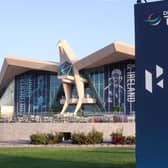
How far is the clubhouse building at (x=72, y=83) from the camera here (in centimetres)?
5772

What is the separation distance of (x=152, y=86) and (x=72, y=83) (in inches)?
2331

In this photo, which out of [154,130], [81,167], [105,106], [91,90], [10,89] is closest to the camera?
[154,130]

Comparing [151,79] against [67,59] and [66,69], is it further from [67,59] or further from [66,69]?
[66,69]

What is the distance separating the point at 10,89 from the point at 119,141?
5414 cm

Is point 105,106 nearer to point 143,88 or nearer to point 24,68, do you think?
point 24,68

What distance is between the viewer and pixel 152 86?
616 centimetres

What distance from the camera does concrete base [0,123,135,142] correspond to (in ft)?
105

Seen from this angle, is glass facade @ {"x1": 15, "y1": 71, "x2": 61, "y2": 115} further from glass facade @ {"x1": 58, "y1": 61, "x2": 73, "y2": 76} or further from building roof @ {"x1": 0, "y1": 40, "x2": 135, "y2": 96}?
glass facade @ {"x1": 58, "y1": 61, "x2": 73, "y2": 76}

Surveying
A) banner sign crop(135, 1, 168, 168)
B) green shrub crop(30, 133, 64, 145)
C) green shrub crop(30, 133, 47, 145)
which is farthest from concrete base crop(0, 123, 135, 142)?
banner sign crop(135, 1, 168, 168)

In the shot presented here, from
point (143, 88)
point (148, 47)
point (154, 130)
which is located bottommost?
point (154, 130)

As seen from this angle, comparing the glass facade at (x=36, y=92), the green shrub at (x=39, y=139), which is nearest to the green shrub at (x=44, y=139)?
the green shrub at (x=39, y=139)

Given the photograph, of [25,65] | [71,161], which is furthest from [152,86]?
[25,65]

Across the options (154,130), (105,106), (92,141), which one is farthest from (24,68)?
(154,130)

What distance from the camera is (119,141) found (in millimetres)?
22891
